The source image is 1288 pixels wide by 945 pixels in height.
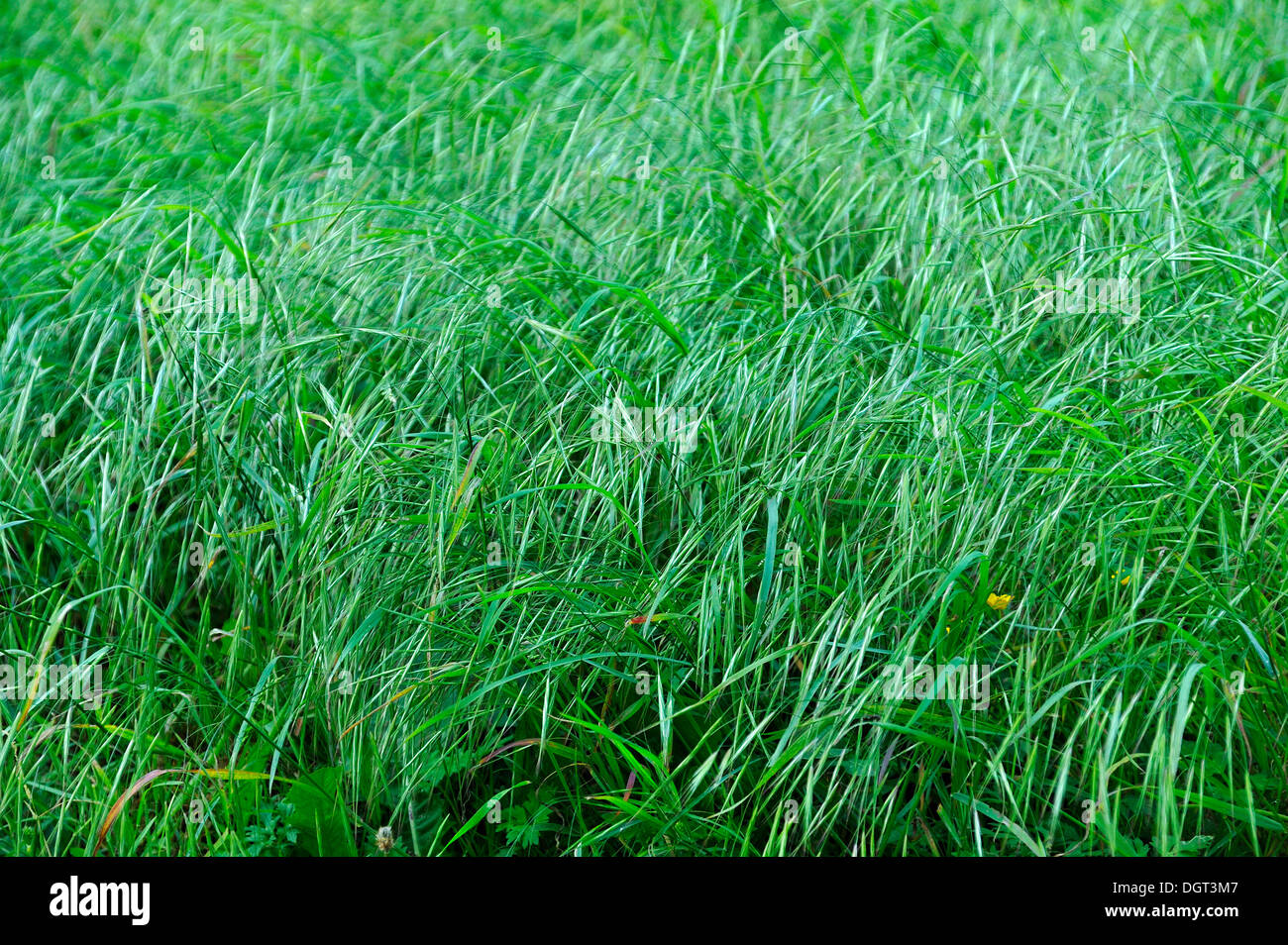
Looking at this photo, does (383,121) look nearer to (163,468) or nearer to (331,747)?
(163,468)

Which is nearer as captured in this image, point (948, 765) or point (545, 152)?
point (948, 765)

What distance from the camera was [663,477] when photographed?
2486 mm

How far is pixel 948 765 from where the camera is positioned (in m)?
2.20

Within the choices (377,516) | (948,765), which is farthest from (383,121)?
(948,765)

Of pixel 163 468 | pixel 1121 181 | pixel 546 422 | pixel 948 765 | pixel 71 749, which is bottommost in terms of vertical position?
pixel 71 749

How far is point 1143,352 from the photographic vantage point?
261cm

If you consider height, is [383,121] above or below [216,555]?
above

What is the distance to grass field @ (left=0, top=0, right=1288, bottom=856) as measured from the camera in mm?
2121

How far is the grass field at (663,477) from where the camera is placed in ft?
6.96
